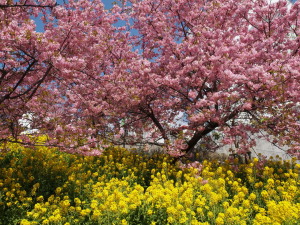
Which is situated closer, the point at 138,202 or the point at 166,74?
the point at 138,202

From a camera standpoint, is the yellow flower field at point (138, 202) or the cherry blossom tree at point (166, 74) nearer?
the yellow flower field at point (138, 202)

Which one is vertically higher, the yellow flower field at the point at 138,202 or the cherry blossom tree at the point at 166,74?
the cherry blossom tree at the point at 166,74

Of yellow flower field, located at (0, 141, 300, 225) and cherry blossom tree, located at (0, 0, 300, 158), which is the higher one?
cherry blossom tree, located at (0, 0, 300, 158)

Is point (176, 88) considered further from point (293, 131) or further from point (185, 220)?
point (185, 220)

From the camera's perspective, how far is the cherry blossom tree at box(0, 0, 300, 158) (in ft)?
23.8

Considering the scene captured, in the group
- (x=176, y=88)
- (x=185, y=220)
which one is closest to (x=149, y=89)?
(x=176, y=88)

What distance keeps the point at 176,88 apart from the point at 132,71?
1.86m

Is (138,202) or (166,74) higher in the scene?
(166,74)

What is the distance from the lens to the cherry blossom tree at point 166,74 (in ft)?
23.8

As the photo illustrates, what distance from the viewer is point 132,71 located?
1030cm

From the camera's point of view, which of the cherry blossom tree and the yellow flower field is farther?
the cherry blossom tree

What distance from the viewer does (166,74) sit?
10352 mm

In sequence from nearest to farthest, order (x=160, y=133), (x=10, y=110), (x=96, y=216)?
(x=96, y=216)
(x=10, y=110)
(x=160, y=133)

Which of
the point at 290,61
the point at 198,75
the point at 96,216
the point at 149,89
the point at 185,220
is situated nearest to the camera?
the point at 185,220
